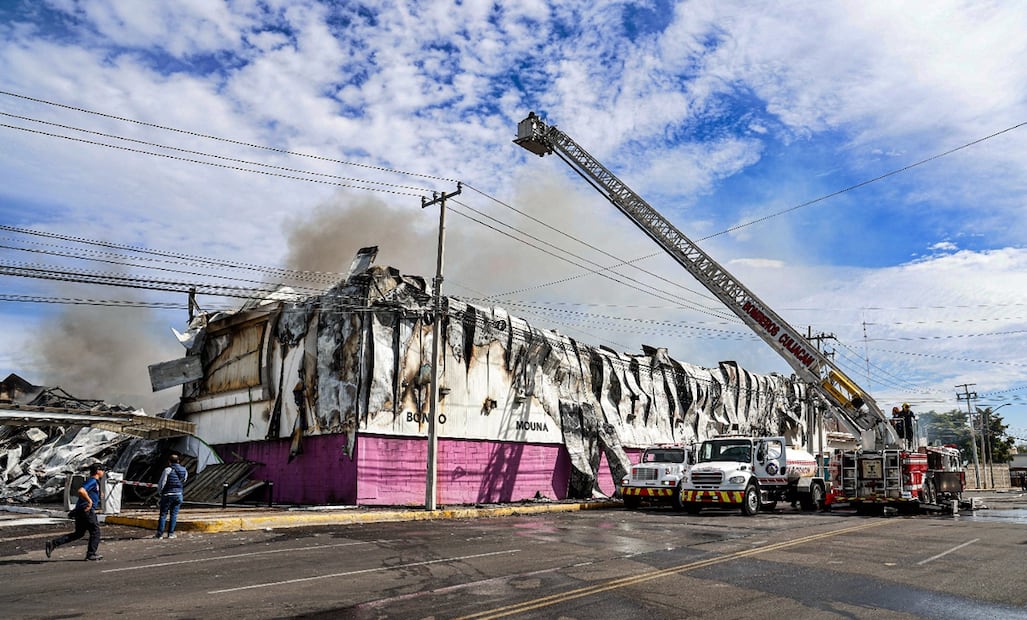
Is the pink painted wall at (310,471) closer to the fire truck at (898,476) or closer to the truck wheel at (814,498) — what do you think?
the truck wheel at (814,498)

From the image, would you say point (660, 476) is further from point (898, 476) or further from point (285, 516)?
point (285, 516)

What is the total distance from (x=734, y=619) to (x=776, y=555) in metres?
5.46

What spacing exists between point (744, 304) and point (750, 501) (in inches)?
302

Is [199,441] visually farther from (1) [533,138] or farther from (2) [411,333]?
(1) [533,138]

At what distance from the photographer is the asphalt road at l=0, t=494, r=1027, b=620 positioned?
7.75 m

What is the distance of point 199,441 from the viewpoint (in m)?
28.9

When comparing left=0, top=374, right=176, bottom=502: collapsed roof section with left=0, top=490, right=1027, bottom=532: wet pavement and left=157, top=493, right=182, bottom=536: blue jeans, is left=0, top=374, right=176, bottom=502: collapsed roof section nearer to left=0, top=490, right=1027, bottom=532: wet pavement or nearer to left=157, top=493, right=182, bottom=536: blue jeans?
left=0, top=490, right=1027, bottom=532: wet pavement

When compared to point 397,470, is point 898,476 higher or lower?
higher

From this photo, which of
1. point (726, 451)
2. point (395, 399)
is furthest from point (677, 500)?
point (395, 399)

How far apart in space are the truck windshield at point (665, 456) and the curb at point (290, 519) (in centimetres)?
592

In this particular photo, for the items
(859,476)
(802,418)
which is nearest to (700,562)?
(859,476)

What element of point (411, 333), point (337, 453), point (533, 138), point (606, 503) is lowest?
point (606, 503)

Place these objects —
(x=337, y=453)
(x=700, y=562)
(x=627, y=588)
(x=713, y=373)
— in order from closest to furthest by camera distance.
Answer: (x=627, y=588) → (x=700, y=562) → (x=337, y=453) → (x=713, y=373)

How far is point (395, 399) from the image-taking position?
23.7 metres
